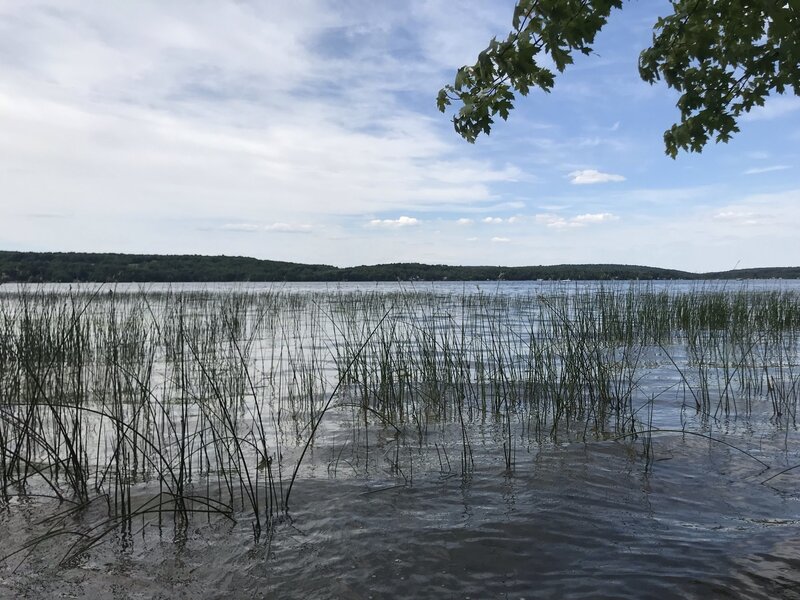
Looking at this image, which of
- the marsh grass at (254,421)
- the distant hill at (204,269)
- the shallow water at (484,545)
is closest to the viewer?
the shallow water at (484,545)

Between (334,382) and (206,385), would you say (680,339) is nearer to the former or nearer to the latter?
(334,382)

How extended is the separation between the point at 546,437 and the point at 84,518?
3355mm

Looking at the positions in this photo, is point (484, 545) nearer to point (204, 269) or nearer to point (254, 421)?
point (254, 421)

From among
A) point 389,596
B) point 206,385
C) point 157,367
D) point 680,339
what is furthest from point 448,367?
point 680,339

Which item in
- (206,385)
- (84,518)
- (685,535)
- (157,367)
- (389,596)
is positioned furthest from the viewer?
(157,367)

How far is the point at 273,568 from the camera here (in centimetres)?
255

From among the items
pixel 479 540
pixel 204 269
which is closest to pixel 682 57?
pixel 479 540

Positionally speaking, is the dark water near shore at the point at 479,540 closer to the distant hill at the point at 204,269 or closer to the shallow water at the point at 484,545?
the shallow water at the point at 484,545

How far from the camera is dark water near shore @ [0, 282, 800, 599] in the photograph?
2402 millimetres

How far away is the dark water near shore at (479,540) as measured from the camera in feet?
7.88

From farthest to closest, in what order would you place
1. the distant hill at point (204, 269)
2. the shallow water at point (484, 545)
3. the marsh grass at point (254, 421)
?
1. the distant hill at point (204, 269)
2. the marsh grass at point (254, 421)
3. the shallow water at point (484, 545)

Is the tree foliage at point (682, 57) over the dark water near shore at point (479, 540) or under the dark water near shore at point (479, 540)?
over

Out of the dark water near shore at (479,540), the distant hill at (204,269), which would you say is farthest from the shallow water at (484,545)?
the distant hill at (204,269)

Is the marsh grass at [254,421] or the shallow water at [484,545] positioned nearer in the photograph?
the shallow water at [484,545]
